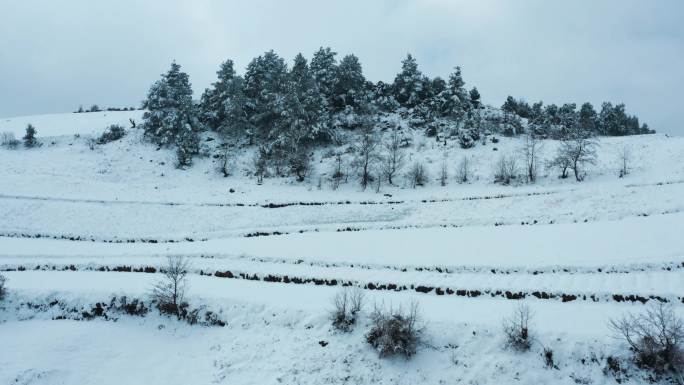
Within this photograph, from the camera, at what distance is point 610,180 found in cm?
4119

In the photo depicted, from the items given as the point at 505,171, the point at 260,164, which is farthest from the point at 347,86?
the point at 505,171

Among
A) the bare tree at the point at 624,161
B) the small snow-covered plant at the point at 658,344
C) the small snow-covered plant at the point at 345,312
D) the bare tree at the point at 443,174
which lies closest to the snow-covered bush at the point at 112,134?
the bare tree at the point at 443,174

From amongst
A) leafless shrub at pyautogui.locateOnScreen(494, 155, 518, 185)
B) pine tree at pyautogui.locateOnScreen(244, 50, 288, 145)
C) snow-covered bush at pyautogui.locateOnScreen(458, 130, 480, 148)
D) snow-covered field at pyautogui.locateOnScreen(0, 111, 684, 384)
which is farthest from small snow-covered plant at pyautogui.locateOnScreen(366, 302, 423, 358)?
snow-covered bush at pyautogui.locateOnScreen(458, 130, 480, 148)

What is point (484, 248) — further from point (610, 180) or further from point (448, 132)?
point (448, 132)

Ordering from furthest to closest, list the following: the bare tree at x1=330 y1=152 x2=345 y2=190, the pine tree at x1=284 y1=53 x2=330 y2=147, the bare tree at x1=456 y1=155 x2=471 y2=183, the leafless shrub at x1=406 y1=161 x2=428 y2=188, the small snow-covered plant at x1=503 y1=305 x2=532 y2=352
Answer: the pine tree at x1=284 y1=53 x2=330 y2=147 < the bare tree at x1=330 y1=152 x2=345 y2=190 < the leafless shrub at x1=406 y1=161 x2=428 y2=188 < the bare tree at x1=456 y1=155 x2=471 y2=183 < the small snow-covered plant at x1=503 y1=305 x2=532 y2=352

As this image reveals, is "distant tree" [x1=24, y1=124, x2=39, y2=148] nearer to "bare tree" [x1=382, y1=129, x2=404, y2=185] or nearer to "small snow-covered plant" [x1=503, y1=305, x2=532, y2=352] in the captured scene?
"bare tree" [x1=382, y1=129, x2=404, y2=185]

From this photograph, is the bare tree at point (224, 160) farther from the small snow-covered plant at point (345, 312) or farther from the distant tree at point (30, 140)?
the small snow-covered plant at point (345, 312)

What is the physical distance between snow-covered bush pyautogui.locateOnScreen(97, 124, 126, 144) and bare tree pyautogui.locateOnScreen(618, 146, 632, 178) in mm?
61590

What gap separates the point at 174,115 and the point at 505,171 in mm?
40456

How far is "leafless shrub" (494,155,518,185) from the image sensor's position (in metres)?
44.0

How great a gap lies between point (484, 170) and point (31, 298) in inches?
1665

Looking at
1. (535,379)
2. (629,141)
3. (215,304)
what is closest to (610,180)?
(629,141)

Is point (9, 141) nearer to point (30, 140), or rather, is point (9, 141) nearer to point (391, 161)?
point (30, 140)

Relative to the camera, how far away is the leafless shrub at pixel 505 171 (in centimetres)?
4397
